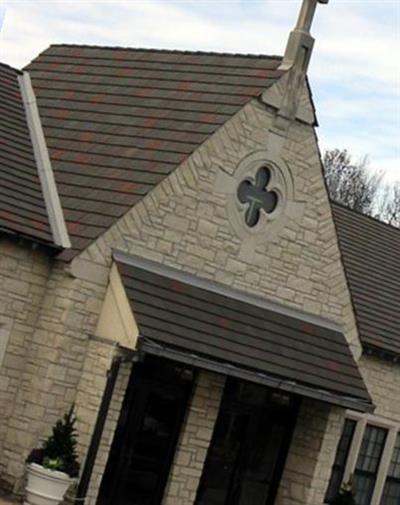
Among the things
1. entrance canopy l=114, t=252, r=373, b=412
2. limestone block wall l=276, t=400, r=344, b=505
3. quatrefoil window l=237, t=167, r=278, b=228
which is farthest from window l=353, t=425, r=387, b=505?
quatrefoil window l=237, t=167, r=278, b=228

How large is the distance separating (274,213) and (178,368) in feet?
9.65

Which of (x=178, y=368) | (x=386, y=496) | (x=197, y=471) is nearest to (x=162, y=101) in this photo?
(x=178, y=368)

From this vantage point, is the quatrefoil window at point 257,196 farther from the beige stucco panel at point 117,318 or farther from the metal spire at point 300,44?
the beige stucco panel at point 117,318

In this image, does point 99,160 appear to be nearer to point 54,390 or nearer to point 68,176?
point 68,176

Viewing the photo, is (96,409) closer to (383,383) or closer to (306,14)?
(306,14)

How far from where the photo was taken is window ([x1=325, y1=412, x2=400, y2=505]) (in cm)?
2417

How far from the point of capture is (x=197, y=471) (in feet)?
67.8

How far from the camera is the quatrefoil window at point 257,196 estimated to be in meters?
21.0

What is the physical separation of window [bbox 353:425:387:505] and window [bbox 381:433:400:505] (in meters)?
0.39

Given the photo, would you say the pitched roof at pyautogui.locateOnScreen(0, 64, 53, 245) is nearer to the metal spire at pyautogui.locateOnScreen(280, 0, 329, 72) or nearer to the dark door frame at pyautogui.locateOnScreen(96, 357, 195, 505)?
the dark door frame at pyautogui.locateOnScreen(96, 357, 195, 505)

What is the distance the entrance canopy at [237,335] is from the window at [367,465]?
304cm

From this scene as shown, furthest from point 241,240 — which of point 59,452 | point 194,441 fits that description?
point 59,452

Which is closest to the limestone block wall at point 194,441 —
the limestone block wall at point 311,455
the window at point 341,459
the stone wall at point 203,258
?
the stone wall at point 203,258

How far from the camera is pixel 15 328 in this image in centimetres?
1936
